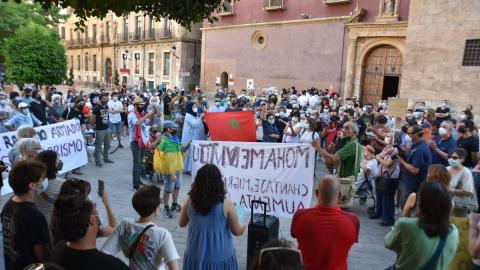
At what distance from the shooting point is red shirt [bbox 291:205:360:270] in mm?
3020

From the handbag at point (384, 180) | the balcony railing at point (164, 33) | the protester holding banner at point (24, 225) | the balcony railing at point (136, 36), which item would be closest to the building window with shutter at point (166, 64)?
the balcony railing at point (164, 33)

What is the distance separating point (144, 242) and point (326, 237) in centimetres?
134

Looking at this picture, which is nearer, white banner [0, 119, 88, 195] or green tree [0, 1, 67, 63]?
white banner [0, 119, 88, 195]

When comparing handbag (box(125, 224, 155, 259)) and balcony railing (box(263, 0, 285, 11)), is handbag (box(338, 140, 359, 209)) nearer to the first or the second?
handbag (box(125, 224, 155, 259))

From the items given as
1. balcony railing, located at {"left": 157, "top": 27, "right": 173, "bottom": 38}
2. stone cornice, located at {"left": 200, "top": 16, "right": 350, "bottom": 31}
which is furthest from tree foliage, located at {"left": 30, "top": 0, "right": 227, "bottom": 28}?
balcony railing, located at {"left": 157, "top": 27, "right": 173, "bottom": 38}

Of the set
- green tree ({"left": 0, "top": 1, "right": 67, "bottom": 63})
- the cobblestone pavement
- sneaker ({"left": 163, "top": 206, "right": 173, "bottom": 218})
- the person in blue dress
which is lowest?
the cobblestone pavement

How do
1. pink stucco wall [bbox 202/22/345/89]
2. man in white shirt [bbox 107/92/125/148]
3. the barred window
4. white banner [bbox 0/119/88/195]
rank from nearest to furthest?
white banner [bbox 0/119/88/195] → man in white shirt [bbox 107/92/125/148] → the barred window → pink stucco wall [bbox 202/22/345/89]

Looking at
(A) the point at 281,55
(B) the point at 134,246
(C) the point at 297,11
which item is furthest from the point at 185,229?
(C) the point at 297,11

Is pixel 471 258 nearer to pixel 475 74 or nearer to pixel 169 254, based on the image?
pixel 169 254

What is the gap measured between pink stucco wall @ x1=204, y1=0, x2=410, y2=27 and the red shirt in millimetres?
19250

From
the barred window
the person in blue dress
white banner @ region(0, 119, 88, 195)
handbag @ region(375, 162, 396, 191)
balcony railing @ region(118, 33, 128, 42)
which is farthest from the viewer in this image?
balcony railing @ region(118, 33, 128, 42)

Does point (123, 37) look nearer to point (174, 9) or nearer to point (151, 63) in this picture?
point (151, 63)

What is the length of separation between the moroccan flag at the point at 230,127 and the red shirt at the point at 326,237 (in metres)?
3.53

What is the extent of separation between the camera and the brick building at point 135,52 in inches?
1465
